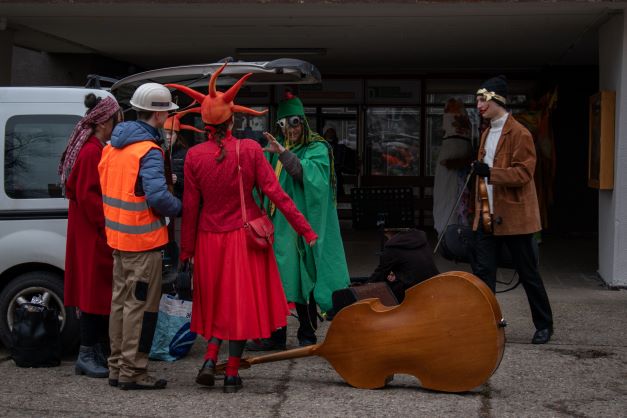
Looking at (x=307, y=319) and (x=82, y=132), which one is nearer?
(x=82, y=132)

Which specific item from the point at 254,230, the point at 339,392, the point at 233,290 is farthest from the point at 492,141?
the point at 233,290

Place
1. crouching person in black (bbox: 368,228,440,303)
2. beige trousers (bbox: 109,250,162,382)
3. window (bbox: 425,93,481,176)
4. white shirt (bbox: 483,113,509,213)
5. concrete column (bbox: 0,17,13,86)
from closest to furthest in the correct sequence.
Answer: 1. beige trousers (bbox: 109,250,162,382)
2. crouching person in black (bbox: 368,228,440,303)
3. white shirt (bbox: 483,113,509,213)
4. concrete column (bbox: 0,17,13,86)
5. window (bbox: 425,93,481,176)

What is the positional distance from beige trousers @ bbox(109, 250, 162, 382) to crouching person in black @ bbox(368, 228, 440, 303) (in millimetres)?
1508

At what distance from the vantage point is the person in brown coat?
6969 mm

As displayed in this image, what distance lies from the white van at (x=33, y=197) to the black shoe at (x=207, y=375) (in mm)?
1281

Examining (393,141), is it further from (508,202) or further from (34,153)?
(34,153)

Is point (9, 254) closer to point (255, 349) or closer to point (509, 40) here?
point (255, 349)

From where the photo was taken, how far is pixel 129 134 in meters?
5.83

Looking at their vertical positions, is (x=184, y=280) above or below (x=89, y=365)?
above

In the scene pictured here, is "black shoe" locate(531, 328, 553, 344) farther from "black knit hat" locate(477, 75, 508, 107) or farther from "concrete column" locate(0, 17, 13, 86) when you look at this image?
"concrete column" locate(0, 17, 13, 86)

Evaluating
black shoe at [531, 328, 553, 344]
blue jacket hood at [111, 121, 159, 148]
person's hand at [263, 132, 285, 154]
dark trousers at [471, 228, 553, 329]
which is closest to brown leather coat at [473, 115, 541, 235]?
dark trousers at [471, 228, 553, 329]

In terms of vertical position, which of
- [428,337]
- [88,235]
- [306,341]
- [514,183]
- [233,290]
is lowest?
[306,341]

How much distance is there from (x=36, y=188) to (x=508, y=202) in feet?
10.8

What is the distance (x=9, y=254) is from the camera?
6.58 metres
